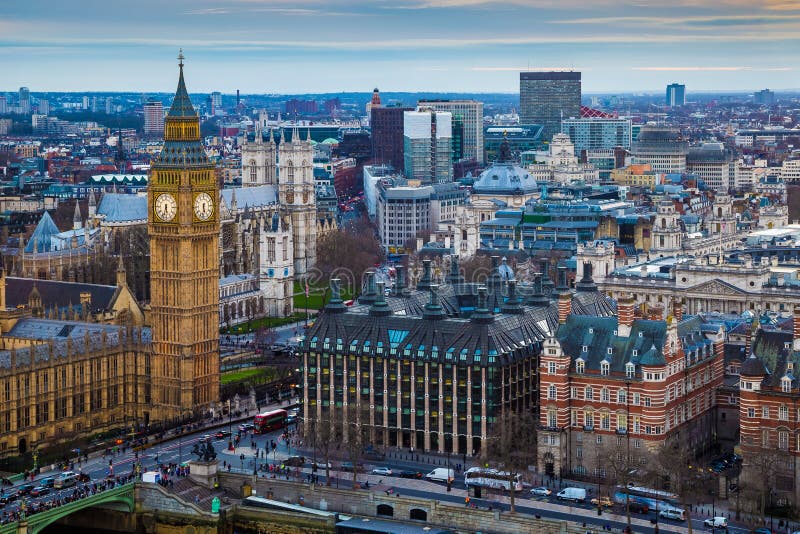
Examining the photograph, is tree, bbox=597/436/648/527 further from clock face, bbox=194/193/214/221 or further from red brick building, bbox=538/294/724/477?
clock face, bbox=194/193/214/221

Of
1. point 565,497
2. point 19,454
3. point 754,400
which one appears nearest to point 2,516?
point 19,454

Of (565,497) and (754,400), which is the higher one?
(754,400)

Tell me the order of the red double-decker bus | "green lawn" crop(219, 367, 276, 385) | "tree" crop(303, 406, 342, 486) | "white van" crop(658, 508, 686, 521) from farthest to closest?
"green lawn" crop(219, 367, 276, 385), the red double-decker bus, "tree" crop(303, 406, 342, 486), "white van" crop(658, 508, 686, 521)

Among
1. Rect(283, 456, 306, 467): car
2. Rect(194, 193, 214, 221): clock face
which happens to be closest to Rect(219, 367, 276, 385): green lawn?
Rect(194, 193, 214, 221): clock face

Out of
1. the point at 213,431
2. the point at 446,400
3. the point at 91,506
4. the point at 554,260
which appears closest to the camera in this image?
the point at 91,506

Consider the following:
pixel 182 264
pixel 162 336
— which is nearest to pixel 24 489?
pixel 162 336

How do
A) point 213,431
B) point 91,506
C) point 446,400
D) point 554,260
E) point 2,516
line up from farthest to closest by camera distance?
point 554,260
point 213,431
point 446,400
point 91,506
point 2,516

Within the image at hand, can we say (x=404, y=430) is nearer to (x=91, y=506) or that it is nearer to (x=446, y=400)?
(x=446, y=400)

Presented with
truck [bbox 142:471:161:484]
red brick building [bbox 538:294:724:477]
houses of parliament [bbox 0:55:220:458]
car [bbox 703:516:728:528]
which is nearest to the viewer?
car [bbox 703:516:728:528]

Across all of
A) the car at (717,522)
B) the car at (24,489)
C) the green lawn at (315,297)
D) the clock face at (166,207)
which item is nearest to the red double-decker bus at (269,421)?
the clock face at (166,207)
